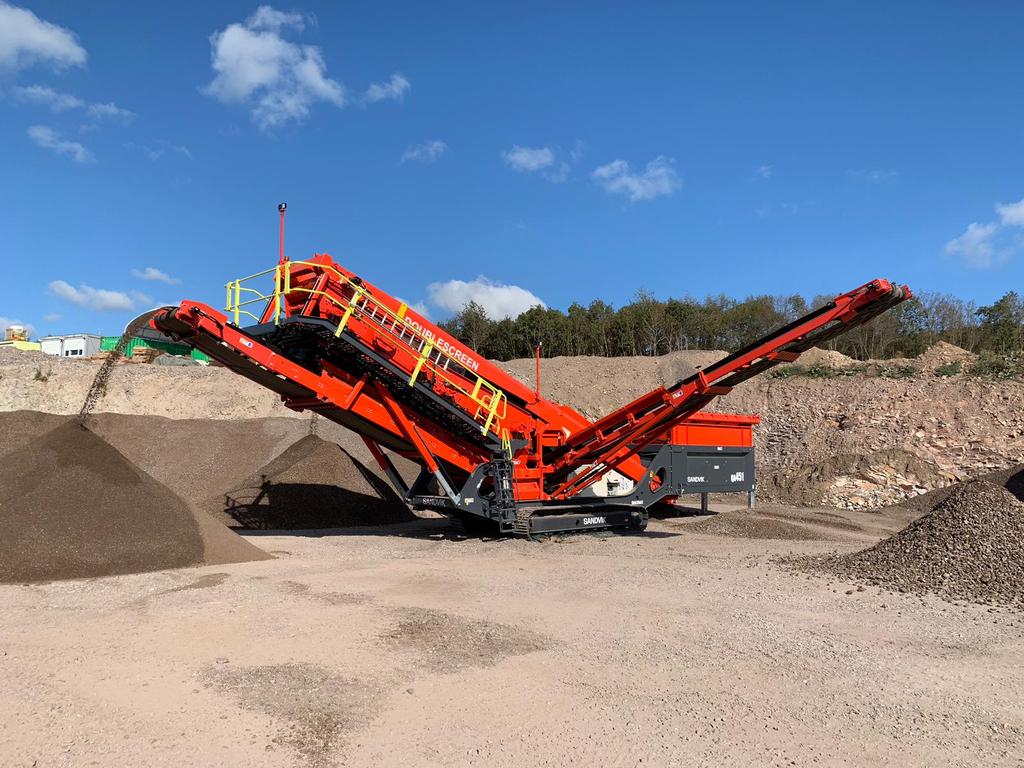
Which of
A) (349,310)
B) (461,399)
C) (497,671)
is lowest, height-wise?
(497,671)

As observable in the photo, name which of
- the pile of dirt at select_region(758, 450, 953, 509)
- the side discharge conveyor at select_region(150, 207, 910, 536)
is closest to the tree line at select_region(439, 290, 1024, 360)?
the pile of dirt at select_region(758, 450, 953, 509)

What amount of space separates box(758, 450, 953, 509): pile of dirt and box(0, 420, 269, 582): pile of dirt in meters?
14.6

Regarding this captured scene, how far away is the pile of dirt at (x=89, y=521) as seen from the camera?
8.33 metres

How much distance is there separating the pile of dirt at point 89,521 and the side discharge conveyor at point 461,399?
2098 mm

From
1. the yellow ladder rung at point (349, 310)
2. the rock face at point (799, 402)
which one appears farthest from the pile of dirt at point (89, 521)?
the rock face at point (799, 402)

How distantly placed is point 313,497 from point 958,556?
37.9ft

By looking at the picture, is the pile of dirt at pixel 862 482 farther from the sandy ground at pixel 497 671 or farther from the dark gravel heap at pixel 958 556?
the sandy ground at pixel 497 671

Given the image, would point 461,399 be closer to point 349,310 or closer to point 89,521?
point 349,310

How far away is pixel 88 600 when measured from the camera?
723 cm

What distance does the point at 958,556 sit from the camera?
856 cm

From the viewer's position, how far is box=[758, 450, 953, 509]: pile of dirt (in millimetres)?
18578

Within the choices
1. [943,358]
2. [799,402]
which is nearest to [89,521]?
[799,402]

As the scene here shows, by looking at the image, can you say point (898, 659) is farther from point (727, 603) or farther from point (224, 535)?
point (224, 535)

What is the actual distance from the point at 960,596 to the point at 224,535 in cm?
892
